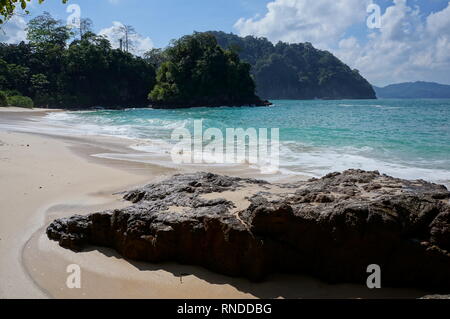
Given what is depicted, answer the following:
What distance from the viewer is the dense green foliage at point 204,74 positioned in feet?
211

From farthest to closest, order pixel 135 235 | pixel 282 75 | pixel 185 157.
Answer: pixel 282 75 < pixel 185 157 < pixel 135 235

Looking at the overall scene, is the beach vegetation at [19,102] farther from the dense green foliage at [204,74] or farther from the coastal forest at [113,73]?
the dense green foliage at [204,74]

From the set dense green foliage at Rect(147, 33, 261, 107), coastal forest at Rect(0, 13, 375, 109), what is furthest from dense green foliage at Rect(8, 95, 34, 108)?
dense green foliage at Rect(147, 33, 261, 107)

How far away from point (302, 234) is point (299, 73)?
15639 cm

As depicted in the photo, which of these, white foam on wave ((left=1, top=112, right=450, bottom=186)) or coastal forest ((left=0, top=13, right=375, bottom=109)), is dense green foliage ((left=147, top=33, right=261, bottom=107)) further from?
white foam on wave ((left=1, top=112, right=450, bottom=186))

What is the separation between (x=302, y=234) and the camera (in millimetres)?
3252

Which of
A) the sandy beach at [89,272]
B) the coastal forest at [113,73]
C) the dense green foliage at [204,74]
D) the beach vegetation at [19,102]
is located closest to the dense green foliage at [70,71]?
the coastal forest at [113,73]

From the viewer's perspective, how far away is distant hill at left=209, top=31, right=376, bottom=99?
482 ft

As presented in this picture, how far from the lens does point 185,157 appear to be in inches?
390

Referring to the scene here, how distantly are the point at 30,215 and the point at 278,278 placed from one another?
3.19 m
